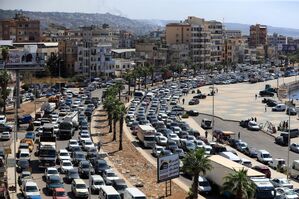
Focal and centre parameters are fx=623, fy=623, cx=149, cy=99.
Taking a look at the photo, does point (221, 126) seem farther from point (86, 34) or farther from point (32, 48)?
point (86, 34)

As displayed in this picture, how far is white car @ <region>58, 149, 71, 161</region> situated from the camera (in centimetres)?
3032

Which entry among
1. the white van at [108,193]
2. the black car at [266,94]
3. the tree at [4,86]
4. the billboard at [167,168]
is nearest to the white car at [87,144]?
the billboard at [167,168]

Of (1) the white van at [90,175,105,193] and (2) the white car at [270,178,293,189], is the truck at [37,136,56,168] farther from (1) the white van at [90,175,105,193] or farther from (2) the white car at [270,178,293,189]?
(2) the white car at [270,178,293,189]

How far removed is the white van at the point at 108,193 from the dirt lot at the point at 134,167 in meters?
2.51

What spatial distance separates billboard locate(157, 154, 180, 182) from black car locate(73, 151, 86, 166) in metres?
6.37

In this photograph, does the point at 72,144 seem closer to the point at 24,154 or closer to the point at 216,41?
the point at 24,154

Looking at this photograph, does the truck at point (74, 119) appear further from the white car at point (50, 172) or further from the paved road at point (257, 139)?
the white car at point (50, 172)

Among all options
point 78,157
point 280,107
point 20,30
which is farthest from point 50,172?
point 20,30

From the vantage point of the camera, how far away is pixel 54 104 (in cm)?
5147

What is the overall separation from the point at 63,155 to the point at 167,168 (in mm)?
7699

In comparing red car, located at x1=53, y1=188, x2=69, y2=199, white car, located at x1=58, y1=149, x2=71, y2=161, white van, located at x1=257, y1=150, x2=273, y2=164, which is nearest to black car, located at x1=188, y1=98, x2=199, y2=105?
white van, located at x1=257, y1=150, x2=273, y2=164

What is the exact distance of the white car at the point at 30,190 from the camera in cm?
2364

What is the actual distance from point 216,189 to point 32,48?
3183cm

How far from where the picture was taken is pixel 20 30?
9188 cm
